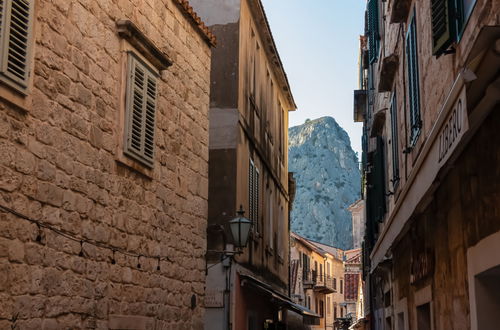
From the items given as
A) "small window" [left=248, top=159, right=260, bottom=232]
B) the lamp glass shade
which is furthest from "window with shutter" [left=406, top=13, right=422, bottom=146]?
"small window" [left=248, top=159, right=260, bottom=232]

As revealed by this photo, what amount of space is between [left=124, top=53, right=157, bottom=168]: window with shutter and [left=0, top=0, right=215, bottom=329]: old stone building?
19 millimetres

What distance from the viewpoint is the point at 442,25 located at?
6625mm

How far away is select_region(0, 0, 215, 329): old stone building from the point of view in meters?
6.58

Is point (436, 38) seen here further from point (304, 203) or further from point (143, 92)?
point (304, 203)

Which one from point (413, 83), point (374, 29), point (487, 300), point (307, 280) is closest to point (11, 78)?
point (487, 300)

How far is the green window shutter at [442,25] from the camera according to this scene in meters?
6.45

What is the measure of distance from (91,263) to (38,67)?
85.5 inches

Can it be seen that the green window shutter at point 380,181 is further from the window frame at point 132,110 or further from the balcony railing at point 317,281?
the balcony railing at point 317,281

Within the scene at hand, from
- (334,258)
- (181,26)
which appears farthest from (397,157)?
(334,258)

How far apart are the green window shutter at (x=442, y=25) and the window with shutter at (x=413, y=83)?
7.53 ft

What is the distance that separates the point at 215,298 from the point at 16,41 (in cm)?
1045

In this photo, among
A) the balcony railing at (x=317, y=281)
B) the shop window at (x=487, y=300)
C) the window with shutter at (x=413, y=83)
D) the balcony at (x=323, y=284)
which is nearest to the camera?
the shop window at (x=487, y=300)

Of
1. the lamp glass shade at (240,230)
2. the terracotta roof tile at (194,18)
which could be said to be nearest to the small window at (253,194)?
the lamp glass shade at (240,230)

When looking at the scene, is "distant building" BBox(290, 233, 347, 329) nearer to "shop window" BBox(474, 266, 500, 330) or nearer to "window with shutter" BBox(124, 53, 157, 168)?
"window with shutter" BBox(124, 53, 157, 168)
